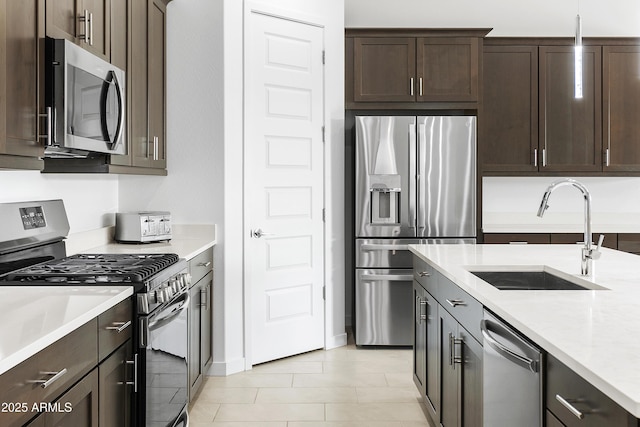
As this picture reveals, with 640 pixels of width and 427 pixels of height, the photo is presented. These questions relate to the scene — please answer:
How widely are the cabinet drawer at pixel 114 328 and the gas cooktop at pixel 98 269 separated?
15 cm

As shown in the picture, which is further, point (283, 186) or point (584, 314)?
point (283, 186)

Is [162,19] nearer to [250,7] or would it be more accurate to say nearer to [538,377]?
[250,7]

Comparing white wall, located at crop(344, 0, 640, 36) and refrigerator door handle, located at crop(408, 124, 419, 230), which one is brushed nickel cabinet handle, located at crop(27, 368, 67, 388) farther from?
white wall, located at crop(344, 0, 640, 36)

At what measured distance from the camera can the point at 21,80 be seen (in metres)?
1.96

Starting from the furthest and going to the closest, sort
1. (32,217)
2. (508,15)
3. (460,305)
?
(508,15)
(32,217)
(460,305)

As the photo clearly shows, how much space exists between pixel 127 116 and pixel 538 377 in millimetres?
2435

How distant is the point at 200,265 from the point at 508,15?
3.59m

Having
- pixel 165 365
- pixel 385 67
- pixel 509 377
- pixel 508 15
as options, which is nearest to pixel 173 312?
pixel 165 365

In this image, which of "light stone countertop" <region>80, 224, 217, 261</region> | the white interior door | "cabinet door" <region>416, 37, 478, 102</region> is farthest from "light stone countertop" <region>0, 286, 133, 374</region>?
"cabinet door" <region>416, 37, 478, 102</region>

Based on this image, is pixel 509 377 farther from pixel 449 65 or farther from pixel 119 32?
pixel 449 65

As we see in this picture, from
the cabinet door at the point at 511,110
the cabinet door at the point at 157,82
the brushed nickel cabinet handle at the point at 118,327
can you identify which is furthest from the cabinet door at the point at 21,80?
the cabinet door at the point at 511,110

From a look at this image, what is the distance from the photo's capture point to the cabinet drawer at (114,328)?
1.81m

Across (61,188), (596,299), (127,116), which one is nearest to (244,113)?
(127,116)

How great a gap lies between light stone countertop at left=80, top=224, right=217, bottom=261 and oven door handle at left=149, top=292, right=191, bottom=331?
28cm
